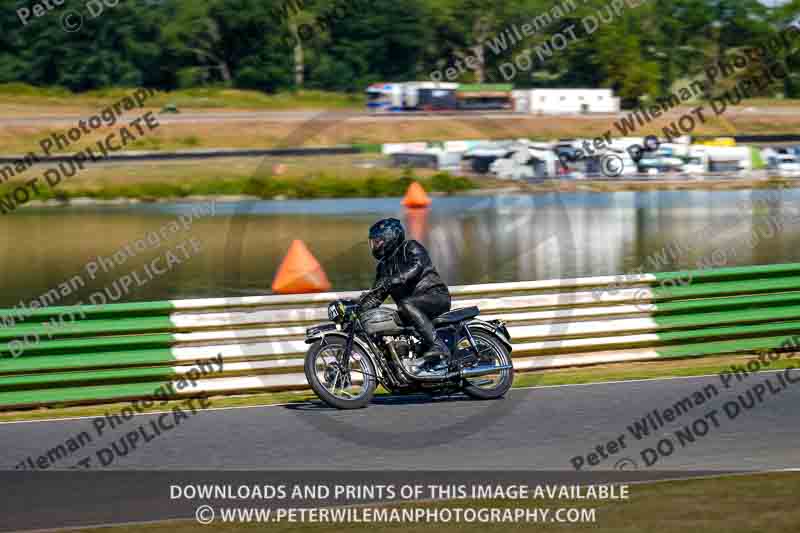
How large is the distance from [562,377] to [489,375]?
1083mm

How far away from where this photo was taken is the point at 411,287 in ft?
32.1

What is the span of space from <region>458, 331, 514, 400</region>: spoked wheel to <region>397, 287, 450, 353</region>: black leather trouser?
1.32ft

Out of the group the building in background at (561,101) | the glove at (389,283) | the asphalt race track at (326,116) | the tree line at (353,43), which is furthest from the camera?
the tree line at (353,43)

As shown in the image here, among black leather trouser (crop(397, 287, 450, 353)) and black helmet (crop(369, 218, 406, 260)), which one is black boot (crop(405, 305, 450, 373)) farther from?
black helmet (crop(369, 218, 406, 260))

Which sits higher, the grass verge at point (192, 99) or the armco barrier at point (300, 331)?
the grass verge at point (192, 99)

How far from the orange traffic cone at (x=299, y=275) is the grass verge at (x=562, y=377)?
717 cm

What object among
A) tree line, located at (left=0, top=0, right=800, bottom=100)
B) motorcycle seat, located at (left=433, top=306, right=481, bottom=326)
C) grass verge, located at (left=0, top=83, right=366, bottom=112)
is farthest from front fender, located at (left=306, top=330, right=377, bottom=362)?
tree line, located at (left=0, top=0, right=800, bottom=100)

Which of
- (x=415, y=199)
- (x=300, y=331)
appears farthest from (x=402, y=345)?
(x=415, y=199)

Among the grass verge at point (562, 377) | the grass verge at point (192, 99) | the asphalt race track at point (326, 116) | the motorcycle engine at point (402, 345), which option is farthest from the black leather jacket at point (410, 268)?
the grass verge at point (192, 99)

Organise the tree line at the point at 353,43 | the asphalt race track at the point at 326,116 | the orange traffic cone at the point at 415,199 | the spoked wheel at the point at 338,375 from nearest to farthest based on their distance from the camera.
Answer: the spoked wheel at the point at 338,375 < the orange traffic cone at the point at 415,199 < the asphalt race track at the point at 326,116 < the tree line at the point at 353,43

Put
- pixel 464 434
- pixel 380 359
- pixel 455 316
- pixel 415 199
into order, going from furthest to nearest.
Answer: pixel 415 199 → pixel 455 316 → pixel 380 359 → pixel 464 434

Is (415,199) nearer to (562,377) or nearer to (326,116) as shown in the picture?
(562,377)

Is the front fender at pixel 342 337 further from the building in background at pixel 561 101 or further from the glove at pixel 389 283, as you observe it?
the building in background at pixel 561 101

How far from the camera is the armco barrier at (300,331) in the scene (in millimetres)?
10000
